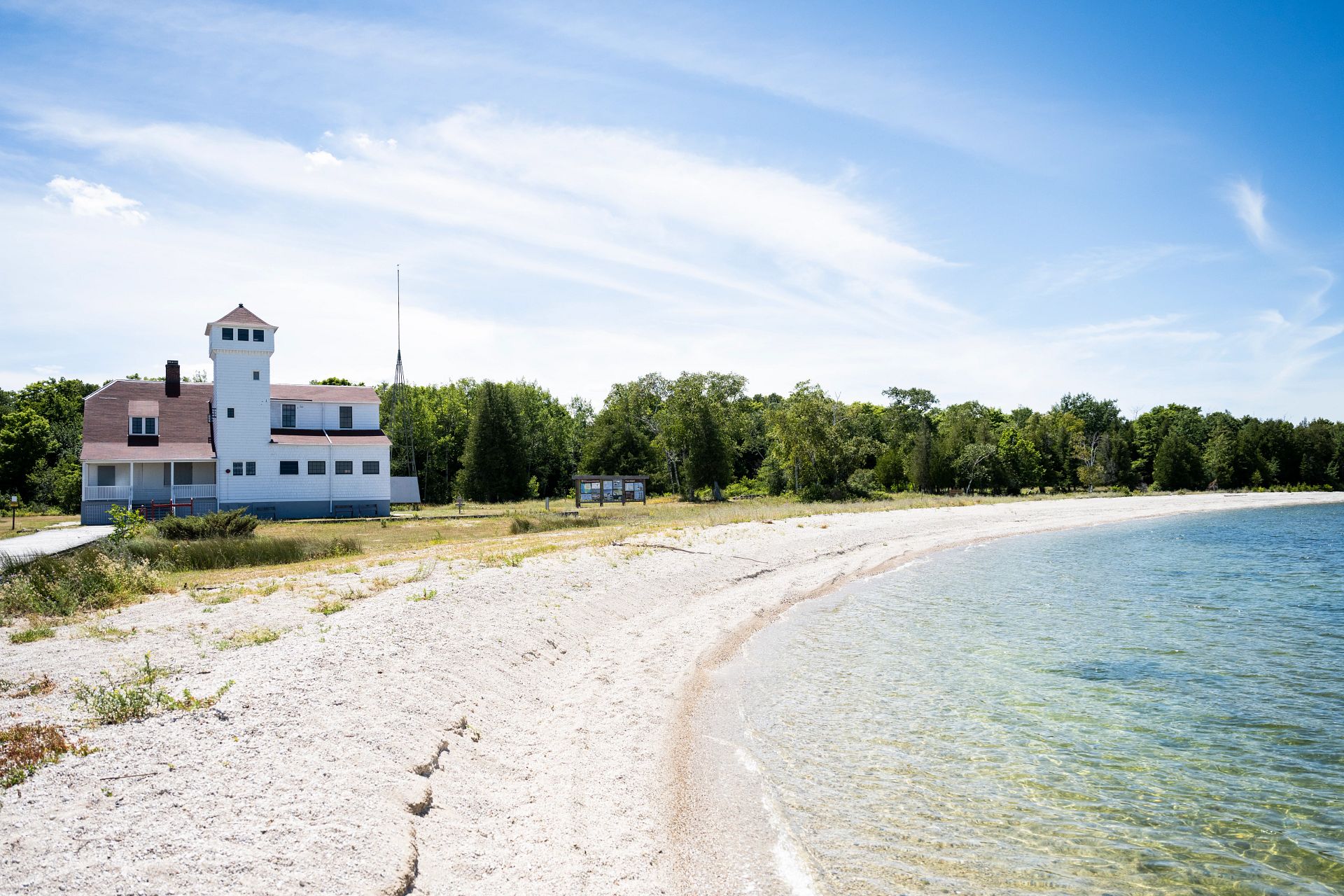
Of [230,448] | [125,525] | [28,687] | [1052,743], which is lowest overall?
[1052,743]

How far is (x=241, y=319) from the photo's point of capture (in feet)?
150

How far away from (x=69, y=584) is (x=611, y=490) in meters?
33.3

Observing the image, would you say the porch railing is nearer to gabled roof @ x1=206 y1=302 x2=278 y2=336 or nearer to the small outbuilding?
gabled roof @ x1=206 y1=302 x2=278 y2=336

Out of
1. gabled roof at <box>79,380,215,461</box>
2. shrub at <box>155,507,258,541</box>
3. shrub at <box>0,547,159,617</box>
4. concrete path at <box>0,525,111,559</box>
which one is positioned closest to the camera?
shrub at <box>0,547,159,617</box>

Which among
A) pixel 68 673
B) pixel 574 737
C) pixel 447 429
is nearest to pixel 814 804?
pixel 574 737

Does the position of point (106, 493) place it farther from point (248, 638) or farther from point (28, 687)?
point (28, 687)

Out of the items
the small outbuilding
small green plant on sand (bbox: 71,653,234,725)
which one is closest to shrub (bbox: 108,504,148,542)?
small green plant on sand (bbox: 71,653,234,725)

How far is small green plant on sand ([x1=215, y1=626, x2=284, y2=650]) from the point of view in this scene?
11023mm

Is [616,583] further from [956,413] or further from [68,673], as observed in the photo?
[956,413]

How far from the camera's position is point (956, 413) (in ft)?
266

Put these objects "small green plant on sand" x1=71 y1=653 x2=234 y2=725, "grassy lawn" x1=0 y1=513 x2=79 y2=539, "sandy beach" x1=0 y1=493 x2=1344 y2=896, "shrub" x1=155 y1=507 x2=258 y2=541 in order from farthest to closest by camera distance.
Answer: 1. "grassy lawn" x1=0 y1=513 x2=79 y2=539
2. "shrub" x1=155 y1=507 x2=258 y2=541
3. "small green plant on sand" x1=71 y1=653 x2=234 y2=725
4. "sandy beach" x1=0 y1=493 x2=1344 y2=896

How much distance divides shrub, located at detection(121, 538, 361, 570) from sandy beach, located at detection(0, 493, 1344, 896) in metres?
6.85

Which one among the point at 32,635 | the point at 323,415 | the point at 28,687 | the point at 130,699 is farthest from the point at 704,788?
the point at 323,415

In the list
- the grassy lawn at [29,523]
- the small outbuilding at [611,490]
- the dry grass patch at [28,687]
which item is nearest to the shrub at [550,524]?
the small outbuilding at [611,490]
